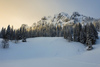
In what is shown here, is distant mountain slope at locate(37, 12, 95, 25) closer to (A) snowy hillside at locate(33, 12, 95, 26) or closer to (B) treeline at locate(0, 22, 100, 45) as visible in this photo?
(A) snowy hillside at locate(33, 12, 95, 26)

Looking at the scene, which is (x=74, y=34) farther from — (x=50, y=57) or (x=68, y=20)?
(x=68, y=20)

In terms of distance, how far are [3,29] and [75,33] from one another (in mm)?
53213

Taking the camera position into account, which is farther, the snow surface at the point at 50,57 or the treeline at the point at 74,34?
the treeline at the point at 74,34

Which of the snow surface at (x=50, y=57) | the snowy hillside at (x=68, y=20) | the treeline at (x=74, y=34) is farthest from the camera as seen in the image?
the snowy hillside at (x=68, y=20)

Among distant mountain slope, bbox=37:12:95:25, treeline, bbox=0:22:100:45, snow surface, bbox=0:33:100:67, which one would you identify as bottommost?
snow surface, bbox=0:33:100:67

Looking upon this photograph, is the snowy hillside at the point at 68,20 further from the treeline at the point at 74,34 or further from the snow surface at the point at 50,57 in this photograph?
the snow surface at the point at 50,57

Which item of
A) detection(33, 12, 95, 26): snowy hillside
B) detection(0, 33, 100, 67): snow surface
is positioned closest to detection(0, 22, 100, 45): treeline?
detection(0, 33, 100, 67): snow surface

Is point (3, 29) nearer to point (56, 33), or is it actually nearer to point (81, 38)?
point (56, 33)

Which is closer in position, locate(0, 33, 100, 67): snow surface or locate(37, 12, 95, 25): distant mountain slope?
locate(0, 33, 100, 67): snow surface

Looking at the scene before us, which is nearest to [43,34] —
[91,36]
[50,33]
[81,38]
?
[50,33]

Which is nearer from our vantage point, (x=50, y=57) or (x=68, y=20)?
(x=50, y=57)

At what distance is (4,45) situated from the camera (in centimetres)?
2453

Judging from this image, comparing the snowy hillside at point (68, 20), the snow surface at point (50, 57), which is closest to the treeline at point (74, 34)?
the snow surface at point (50, 57)

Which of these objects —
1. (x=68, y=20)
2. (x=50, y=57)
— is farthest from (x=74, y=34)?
(x=68, y=20)
